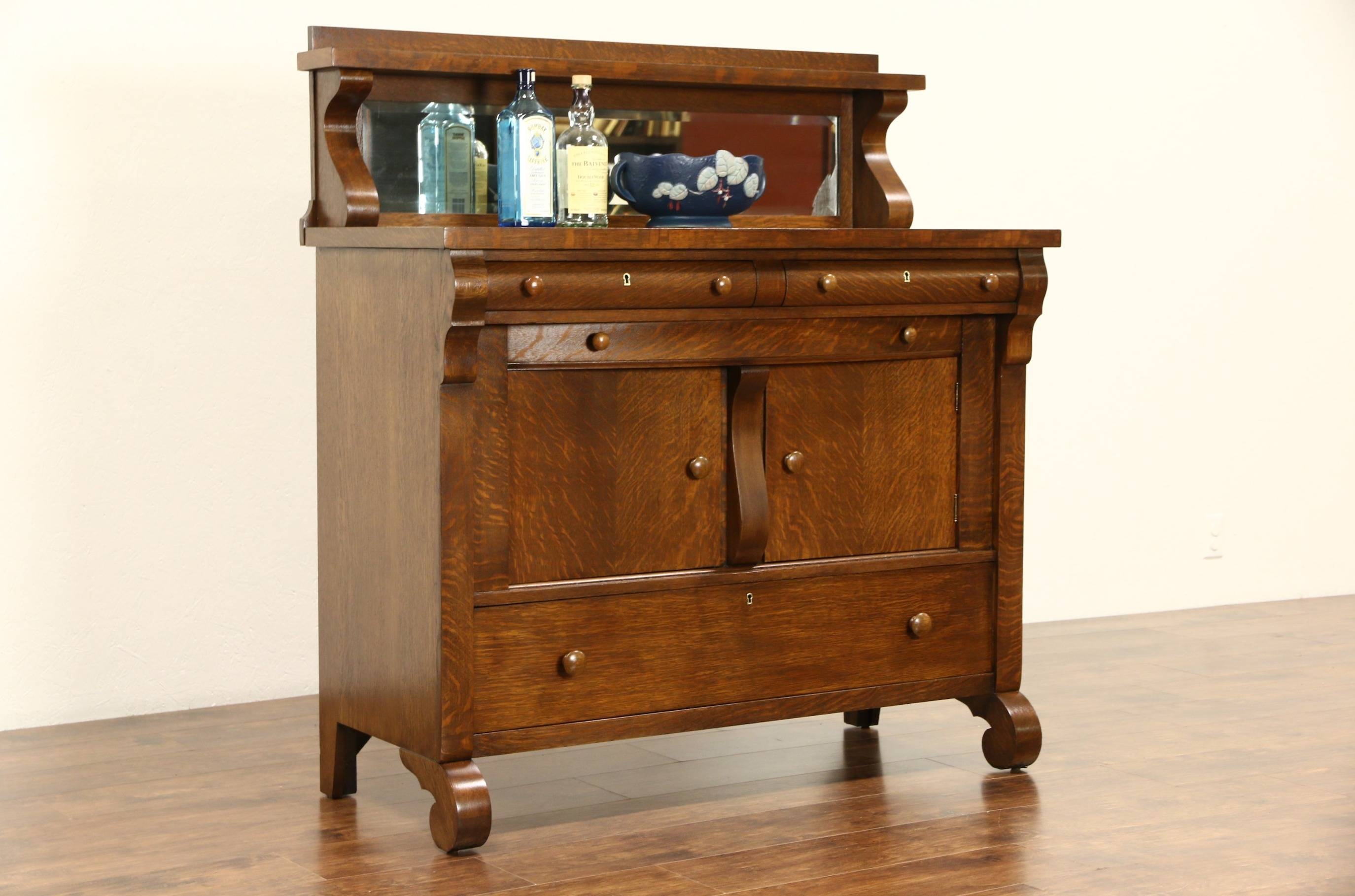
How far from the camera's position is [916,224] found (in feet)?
13.6

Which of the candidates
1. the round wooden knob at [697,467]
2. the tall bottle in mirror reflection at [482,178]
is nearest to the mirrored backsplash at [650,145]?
the tall bottle in mirror reflection at [482,178]

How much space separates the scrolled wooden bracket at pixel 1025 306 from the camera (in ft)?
9.91

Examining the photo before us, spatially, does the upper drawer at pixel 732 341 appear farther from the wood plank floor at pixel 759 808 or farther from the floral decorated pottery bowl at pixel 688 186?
the wood plank floor at pixel 759 808

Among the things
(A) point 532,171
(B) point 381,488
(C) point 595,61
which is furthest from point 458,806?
(C) point 595,61

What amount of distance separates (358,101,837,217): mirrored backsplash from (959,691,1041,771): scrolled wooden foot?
0.97 metres

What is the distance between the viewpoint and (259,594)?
3.56 m

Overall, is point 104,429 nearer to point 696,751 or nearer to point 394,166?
point 394,166

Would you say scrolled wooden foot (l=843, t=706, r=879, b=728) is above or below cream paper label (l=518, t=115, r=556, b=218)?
below

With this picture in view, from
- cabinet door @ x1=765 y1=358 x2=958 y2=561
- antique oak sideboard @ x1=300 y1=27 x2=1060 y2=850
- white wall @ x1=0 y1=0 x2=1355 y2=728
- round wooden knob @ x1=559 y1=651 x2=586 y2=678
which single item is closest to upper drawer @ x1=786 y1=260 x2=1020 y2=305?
antique oak sideboard @ x1=300 y1=27 x2=1060 y2=850

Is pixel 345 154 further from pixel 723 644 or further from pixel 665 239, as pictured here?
pixel 723 644

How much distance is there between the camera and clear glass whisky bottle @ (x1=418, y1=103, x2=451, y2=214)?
2.93m

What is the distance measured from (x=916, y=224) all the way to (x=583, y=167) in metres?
1.48

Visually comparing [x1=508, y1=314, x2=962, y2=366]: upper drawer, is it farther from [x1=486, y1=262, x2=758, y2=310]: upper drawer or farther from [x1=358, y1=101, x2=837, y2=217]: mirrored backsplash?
[x1=358, y1=101, x2=837, y2=217]: mirrored backsplash

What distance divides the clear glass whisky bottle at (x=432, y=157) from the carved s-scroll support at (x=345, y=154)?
0.37ft
